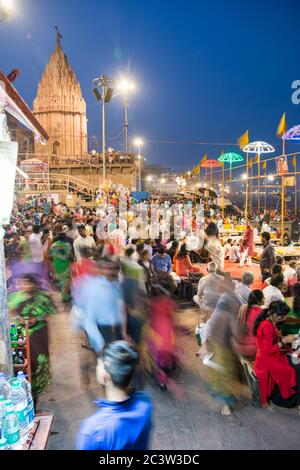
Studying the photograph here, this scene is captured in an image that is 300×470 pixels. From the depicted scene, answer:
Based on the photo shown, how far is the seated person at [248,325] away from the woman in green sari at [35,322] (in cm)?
256

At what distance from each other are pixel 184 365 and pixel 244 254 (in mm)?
7699

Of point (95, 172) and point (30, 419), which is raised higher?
point (95, 172)

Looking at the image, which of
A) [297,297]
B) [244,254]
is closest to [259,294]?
[297,297]

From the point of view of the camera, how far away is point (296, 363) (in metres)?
4.92

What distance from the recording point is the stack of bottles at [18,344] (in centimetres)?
439

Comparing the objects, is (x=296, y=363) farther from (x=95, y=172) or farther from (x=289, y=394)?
(x=95, y=172)

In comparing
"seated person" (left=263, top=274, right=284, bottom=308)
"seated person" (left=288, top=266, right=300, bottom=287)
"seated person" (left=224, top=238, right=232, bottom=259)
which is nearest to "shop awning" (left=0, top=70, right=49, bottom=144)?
"seated person" (left=263, top=274, right=284, bottom=308)

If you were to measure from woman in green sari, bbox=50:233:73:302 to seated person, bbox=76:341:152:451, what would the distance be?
6992 mm

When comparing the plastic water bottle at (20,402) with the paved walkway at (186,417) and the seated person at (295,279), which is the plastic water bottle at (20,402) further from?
the seated person at (295,279)

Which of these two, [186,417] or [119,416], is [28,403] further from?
[186,417]

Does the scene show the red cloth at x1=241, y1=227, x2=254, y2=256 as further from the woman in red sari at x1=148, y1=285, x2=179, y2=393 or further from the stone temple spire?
the stone temple spire

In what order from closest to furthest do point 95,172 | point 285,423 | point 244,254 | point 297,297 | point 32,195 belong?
point 285,423 < point 297,297 < point 244,254 < point 32,195 < point 95,172

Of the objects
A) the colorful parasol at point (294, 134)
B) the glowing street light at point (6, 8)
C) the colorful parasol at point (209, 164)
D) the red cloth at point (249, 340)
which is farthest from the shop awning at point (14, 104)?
the colorful parasol at point (209, 164)

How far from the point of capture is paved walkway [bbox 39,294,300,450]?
4.21 metres
